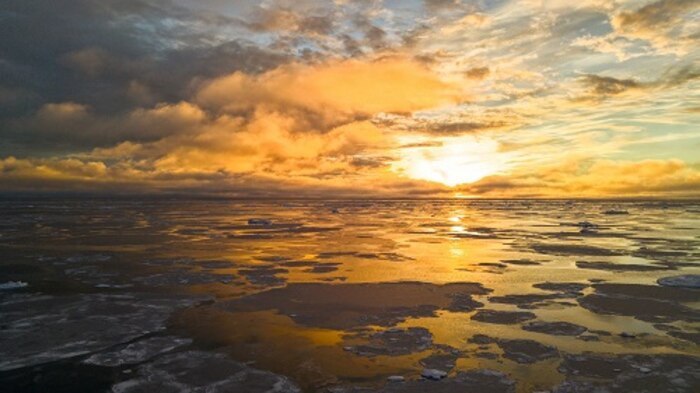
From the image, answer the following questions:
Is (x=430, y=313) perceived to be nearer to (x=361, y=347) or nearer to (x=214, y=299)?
(x=361, y=347)

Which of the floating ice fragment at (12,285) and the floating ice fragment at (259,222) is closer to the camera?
the floating ice fragment at (12,285)

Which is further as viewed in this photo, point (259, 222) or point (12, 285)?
point (259, 222)

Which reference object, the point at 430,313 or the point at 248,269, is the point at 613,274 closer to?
the point at 430,313

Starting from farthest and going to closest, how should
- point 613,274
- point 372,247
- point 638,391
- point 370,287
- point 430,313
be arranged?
point 372,247
point 613,274
point 370,287
point 430,313
point 638,391

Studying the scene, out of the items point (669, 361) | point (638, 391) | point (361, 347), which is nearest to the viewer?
point (638, 391)

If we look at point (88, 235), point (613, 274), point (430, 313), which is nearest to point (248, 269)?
point (430, 313)

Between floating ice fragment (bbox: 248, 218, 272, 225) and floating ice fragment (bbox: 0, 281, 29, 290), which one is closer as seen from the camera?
floating ice fragment (bbox: 0, 281, 29, 290)

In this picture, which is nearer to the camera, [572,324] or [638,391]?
[638,391]

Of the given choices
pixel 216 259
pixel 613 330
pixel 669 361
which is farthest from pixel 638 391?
pixel 216 259

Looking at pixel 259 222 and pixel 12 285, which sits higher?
pixel 12 285
